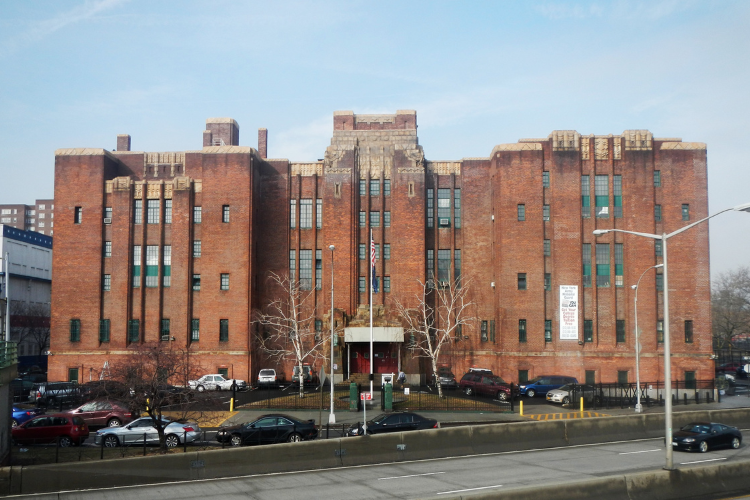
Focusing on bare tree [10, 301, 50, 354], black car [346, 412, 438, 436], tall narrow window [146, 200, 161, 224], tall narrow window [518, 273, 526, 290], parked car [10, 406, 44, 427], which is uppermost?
tall narrow window [146, 200, 161, 224]

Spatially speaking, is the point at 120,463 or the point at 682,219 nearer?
the point at 120,463

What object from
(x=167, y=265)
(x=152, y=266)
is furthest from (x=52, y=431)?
(x=152, y=266)

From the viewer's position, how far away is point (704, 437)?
87.6 feet

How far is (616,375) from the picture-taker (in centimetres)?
5434

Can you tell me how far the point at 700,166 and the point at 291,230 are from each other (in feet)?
114

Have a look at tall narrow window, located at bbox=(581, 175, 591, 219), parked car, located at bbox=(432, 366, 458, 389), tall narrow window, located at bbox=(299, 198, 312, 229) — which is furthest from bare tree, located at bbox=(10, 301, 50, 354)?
tall narrow window, located at bbox=(581, 175, 591, 219)

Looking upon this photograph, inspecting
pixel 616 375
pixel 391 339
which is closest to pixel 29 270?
pixel 391 339

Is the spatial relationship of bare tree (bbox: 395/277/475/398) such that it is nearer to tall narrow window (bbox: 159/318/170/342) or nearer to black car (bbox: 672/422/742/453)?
tall narrow window (bbox: 159/318/170/342)

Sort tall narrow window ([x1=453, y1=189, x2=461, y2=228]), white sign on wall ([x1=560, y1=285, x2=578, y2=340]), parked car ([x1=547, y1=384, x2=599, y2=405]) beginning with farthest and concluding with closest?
tall narrow window ([x1=453, y1=189, x2=461, y2=228])
white sign on wall ([x1=560, y1=285, x2=578, y2=340])
parked car ([x1=547, y1=384, x2=599, y2=405])

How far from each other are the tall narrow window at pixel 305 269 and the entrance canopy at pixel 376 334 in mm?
7021

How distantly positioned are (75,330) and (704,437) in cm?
4716

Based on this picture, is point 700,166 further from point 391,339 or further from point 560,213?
point 391,339

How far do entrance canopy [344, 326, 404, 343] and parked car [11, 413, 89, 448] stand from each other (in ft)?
86.3

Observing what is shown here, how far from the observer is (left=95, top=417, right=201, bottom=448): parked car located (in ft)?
94.6
